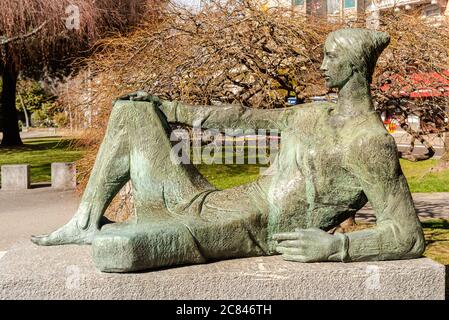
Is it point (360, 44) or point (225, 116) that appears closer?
point (360, 44)

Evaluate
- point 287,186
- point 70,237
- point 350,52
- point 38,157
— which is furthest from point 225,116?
point 38,157

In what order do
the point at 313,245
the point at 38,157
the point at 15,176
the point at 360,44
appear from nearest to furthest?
the point at 313,245 < the point at 360,44 < the point at 15,176 < the point at 38,157

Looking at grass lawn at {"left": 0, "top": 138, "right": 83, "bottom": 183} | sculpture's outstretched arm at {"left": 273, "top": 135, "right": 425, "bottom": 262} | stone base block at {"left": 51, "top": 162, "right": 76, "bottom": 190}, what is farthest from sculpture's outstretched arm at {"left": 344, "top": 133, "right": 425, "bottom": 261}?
grass lawn at {"left": 0, "top": 138, "right": 83, "bottom": 183}

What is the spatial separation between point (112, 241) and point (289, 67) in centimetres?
449

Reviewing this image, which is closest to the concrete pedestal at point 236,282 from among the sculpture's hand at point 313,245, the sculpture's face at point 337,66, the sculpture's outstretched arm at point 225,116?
the sculpture's hand at point 313,245

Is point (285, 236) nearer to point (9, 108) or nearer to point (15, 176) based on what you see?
point (15, 176)

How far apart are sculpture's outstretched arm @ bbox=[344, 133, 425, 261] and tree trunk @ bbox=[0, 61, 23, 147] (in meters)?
19.6

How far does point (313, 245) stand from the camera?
3.22 meters

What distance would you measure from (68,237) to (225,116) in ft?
4.17

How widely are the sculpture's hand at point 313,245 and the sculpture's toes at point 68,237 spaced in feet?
4.12

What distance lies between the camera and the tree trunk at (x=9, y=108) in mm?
22030

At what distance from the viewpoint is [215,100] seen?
724cm

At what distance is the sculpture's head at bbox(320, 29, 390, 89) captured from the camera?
3.39 metres

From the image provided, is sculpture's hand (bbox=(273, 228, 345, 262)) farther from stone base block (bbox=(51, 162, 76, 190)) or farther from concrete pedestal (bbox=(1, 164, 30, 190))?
concrete pedestal (bbox=(1, 164, 30, 190))
